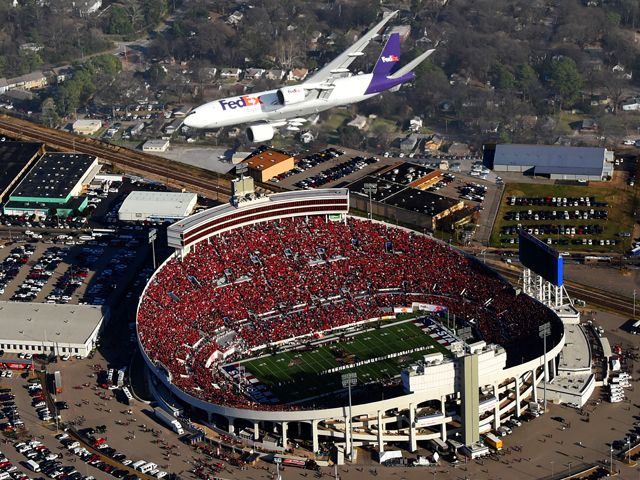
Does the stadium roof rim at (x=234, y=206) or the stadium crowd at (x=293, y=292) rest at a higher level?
the stadium roof rim at (x=234, y=206)

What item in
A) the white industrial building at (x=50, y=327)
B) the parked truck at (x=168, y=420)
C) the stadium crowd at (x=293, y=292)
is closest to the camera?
the parked truck at (x=168, y=420)

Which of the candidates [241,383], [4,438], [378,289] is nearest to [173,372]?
[241,383]

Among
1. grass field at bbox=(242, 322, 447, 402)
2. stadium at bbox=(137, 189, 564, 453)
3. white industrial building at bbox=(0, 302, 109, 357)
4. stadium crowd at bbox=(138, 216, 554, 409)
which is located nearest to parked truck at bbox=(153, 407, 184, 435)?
stadium at bbox=(137, 189, 564, 453)

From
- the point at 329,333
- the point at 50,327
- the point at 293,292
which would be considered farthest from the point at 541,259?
the point at 50,327

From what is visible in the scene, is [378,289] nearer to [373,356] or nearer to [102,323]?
[373,356]

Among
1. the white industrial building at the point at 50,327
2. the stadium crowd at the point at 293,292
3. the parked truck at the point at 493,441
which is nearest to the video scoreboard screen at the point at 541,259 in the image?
the stadium crowd at the point at 293,292

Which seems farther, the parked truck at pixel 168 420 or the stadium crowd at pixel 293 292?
the stadium crowd at pixel 293 292

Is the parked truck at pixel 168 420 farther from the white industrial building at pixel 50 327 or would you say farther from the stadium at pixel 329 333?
the white industrial building at pixel 50 327
